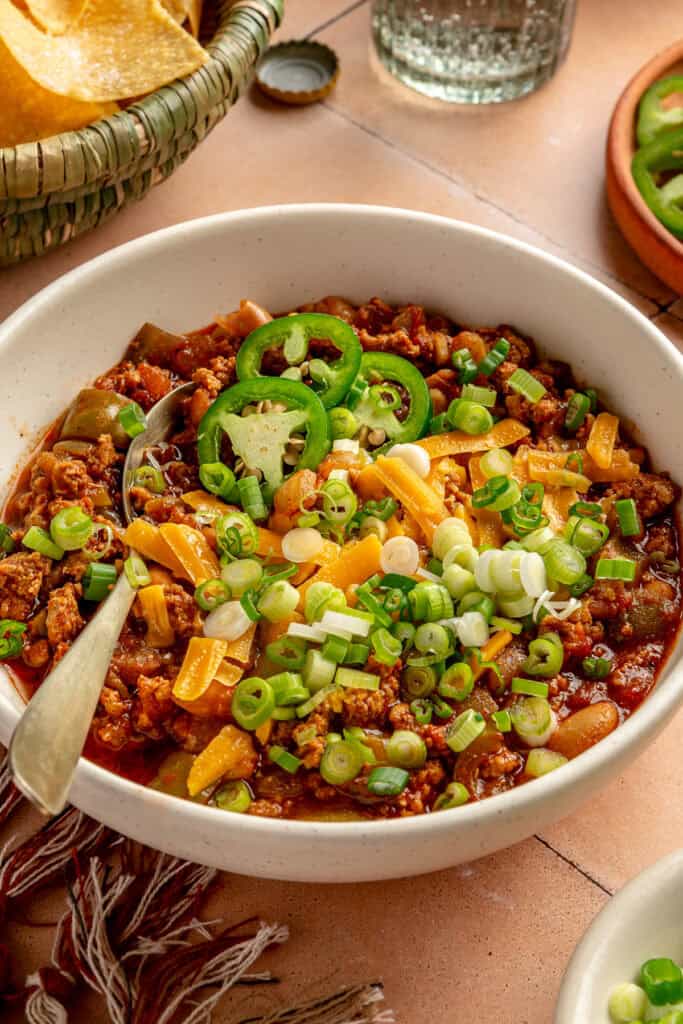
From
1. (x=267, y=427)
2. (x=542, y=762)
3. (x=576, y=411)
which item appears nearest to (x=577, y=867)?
(x=542, y=762)

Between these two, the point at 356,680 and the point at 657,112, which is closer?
the point at 356,680

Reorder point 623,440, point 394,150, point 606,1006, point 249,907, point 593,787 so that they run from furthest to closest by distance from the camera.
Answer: point 394,150, point 623,440, point 249,907, point 593,787, point 606,1006

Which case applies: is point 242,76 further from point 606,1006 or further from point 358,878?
point 606,1006

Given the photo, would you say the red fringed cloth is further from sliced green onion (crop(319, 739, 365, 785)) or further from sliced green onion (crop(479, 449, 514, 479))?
sliced green onion (crop(479, 449, 514, 479))

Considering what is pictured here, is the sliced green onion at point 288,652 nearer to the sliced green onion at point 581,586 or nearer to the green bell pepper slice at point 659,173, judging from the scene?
the sliced green onion at point 581,586

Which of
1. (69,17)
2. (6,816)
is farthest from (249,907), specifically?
(69,17)

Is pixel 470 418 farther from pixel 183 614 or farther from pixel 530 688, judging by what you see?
pixel 183 614

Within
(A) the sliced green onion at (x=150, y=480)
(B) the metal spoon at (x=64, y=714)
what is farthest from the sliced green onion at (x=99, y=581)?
(A) the sliced green onion at (x=150, y=480)
